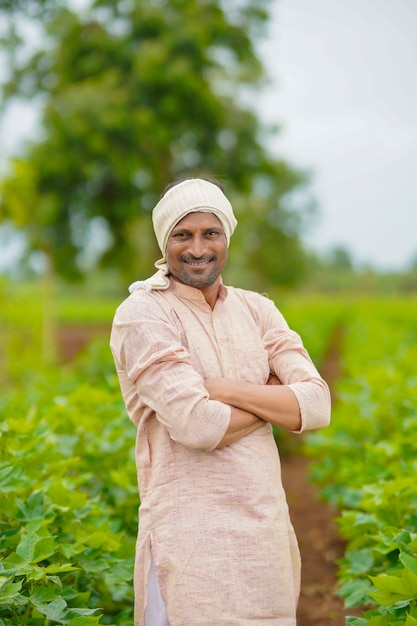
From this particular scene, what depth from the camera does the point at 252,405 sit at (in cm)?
223

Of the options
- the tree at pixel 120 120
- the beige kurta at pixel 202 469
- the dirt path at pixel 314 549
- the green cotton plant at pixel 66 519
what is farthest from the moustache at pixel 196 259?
the tree at pixel 120 120

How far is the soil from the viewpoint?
166 inches

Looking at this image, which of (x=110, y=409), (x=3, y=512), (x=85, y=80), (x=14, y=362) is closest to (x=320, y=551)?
(x=110, y=409)

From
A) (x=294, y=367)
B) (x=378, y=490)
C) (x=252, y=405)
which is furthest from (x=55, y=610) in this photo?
(x=378, y=490)

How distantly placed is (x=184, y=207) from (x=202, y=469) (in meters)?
0.80

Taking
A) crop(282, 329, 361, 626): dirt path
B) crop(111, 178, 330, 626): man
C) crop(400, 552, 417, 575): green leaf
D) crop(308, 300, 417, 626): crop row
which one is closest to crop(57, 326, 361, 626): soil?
crop(282, 329, 361, 626): dirt path

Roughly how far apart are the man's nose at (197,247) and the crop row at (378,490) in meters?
1.09

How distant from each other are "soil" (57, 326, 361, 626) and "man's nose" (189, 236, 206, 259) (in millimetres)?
2415

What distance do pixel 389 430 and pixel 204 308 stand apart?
9.53 feet

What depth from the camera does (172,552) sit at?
2176 millimetres

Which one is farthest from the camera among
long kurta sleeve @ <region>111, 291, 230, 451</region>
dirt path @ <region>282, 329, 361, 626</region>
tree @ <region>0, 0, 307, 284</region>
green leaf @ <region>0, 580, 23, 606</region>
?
tree @ <region>0, 0, 307, 284</region>

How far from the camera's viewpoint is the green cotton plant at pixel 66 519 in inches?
86.7

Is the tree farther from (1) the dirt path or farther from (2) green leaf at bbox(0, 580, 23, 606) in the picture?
(2) green leaf at bbox(0, 580, 23, 606)

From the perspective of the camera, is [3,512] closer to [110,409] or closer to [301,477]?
[110,409]
